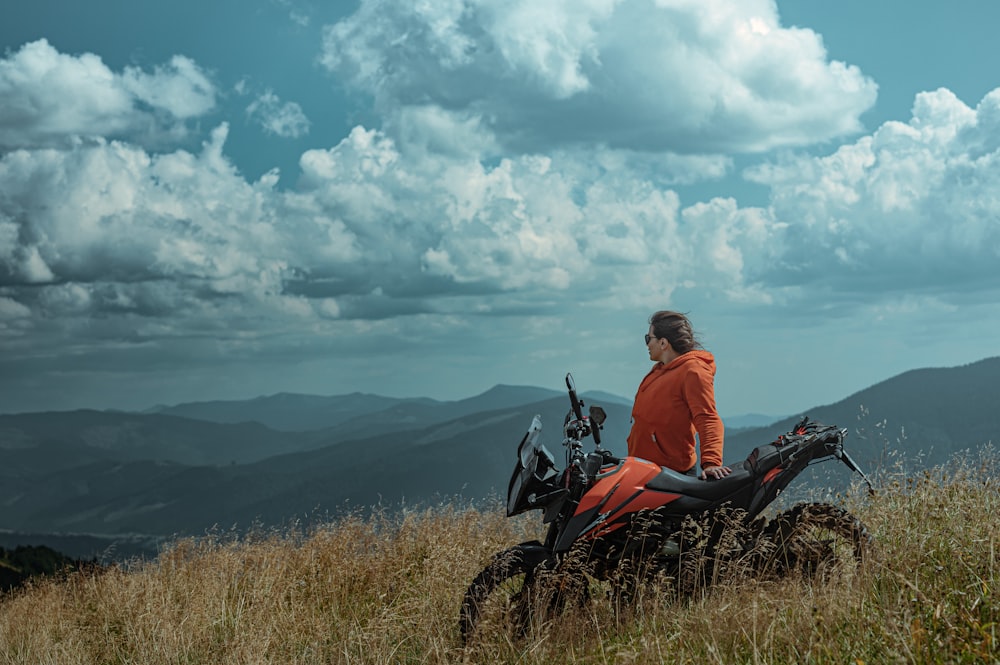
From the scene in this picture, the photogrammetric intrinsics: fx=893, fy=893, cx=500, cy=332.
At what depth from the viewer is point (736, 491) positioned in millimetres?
5672

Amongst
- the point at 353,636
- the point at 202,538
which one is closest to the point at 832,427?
the point at 353,636

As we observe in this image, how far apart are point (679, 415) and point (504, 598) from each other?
1837 millimetres

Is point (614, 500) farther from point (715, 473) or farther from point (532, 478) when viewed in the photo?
point (715, 473)

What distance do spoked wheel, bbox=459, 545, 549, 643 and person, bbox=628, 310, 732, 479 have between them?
1399 mm

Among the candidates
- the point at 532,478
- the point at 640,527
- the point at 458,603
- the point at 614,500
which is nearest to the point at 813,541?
the point at 640,527

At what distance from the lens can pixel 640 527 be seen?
546 cm

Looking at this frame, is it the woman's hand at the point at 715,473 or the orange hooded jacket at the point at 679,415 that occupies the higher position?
the orange hooded jacket at the point at 679,415

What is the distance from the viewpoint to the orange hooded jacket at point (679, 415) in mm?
5945

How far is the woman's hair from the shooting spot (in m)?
6.27

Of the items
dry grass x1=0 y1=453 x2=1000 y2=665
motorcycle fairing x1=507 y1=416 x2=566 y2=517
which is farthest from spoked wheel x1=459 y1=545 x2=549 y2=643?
motorcycle fairing x1=507 y1=416 x2=566 y2=517

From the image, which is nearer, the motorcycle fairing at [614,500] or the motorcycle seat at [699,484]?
the motorcycle fairing at [614,500]

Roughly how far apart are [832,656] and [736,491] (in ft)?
5.65

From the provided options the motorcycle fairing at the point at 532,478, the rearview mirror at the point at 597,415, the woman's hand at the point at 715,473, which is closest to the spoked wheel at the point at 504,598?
the motorcycle fairing at the point at 532,478

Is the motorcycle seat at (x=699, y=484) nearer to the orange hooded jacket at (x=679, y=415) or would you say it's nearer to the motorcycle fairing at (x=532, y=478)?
the orange hooded jacket at (x=679, y=415)
